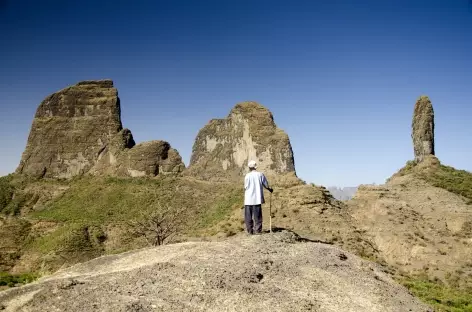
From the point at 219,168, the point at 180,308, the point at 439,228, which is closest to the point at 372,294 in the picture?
the point at 180,308

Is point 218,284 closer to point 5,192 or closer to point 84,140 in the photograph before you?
point 84,140

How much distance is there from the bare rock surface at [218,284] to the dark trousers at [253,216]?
666 mm

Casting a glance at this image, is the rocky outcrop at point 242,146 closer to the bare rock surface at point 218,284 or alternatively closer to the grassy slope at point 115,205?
the grassy slope at point 115,205

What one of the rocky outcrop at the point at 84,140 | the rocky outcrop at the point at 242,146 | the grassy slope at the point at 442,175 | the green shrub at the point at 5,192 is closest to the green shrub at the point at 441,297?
the grassy slope at the point at 442,175

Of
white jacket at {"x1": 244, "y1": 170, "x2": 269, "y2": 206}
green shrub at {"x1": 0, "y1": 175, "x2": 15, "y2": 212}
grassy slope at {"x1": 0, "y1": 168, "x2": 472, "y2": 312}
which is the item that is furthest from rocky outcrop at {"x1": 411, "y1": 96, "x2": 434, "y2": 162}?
green shrub at {"x1": 0, "y1": 175, "x2": 15, "y2": 212}

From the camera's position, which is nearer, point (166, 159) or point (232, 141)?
point (166, 159)

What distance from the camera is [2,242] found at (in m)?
36.4

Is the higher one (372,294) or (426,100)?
(426,100)

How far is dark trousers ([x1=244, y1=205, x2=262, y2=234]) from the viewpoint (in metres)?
12.3

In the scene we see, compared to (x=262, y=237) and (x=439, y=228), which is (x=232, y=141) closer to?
(x=439, y=228)

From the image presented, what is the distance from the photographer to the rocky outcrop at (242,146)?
58.7 metres

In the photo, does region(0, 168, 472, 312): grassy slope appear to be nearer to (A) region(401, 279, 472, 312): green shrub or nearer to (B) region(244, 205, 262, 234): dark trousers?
(A) region(401, 279, 472, 312): green shrub

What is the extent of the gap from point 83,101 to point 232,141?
23734mm

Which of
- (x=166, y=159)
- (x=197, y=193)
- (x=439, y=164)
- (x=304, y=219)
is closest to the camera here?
(x=304, y=219)
